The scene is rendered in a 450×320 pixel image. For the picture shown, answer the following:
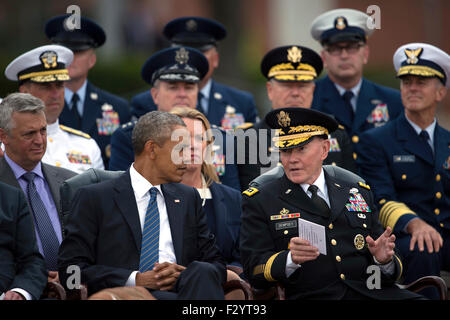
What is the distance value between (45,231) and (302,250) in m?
1.88

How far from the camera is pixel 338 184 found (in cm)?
604

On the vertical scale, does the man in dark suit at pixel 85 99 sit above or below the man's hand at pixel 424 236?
above

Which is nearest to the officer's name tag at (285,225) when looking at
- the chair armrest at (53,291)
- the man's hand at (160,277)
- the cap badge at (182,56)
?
the man's hand at (160,277)

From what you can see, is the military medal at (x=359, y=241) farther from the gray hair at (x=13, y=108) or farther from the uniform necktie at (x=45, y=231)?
the gray hair at (x=13, y=108)

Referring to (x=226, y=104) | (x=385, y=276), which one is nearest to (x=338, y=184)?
(x=385, y=276)

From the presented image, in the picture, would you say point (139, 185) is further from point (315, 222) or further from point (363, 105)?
point (363, 105)

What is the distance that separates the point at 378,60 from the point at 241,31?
24.3 ft

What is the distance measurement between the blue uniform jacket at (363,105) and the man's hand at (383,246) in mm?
2678

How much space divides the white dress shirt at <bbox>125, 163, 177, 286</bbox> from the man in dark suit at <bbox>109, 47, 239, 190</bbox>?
1.44 metres

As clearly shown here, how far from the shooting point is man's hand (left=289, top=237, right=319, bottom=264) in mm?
5371

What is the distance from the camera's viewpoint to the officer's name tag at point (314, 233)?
548cm

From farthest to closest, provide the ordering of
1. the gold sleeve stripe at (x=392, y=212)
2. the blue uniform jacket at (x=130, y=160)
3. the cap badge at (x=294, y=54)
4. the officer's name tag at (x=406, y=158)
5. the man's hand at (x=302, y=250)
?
the cap badge at (x=294, y=54) → the officer's name tag at (x=406, y=158) → the blue uniform jacket at (x=130, y=160) → the gold sleeve stripe at (x=392, y=212) → the man's hand at (x=302, y=250)

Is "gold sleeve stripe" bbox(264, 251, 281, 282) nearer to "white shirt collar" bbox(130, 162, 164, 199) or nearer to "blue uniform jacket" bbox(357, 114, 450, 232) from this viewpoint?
"white shirt collar" bbox(130, 162, 164, 199)
